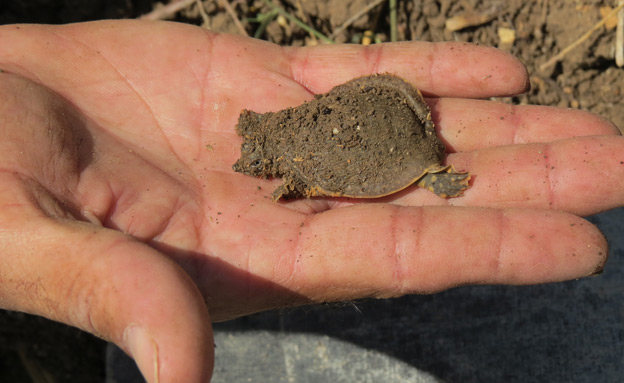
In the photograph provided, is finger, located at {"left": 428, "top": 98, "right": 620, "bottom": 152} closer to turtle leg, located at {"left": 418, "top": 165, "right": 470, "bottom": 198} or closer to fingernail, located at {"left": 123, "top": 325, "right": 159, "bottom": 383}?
turtle leg, located at {"left": 418, "top": 165, "right": 470, "bottom": 198}

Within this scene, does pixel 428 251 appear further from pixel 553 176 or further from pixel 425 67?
pixel 425 67

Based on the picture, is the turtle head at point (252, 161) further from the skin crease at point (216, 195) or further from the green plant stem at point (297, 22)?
the green plant stem at point (297, 22)

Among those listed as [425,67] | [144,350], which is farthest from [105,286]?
[425,67]

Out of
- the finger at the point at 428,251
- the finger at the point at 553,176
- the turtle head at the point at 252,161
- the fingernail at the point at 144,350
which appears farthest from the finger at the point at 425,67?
the fingernail at the point at 144,350

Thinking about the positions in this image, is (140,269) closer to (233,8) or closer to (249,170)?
(249,170)

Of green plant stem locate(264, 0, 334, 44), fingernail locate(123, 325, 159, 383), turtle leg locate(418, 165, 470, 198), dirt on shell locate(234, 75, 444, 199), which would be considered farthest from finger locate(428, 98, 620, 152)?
fingernail locate(123, 325, 159, 383)
